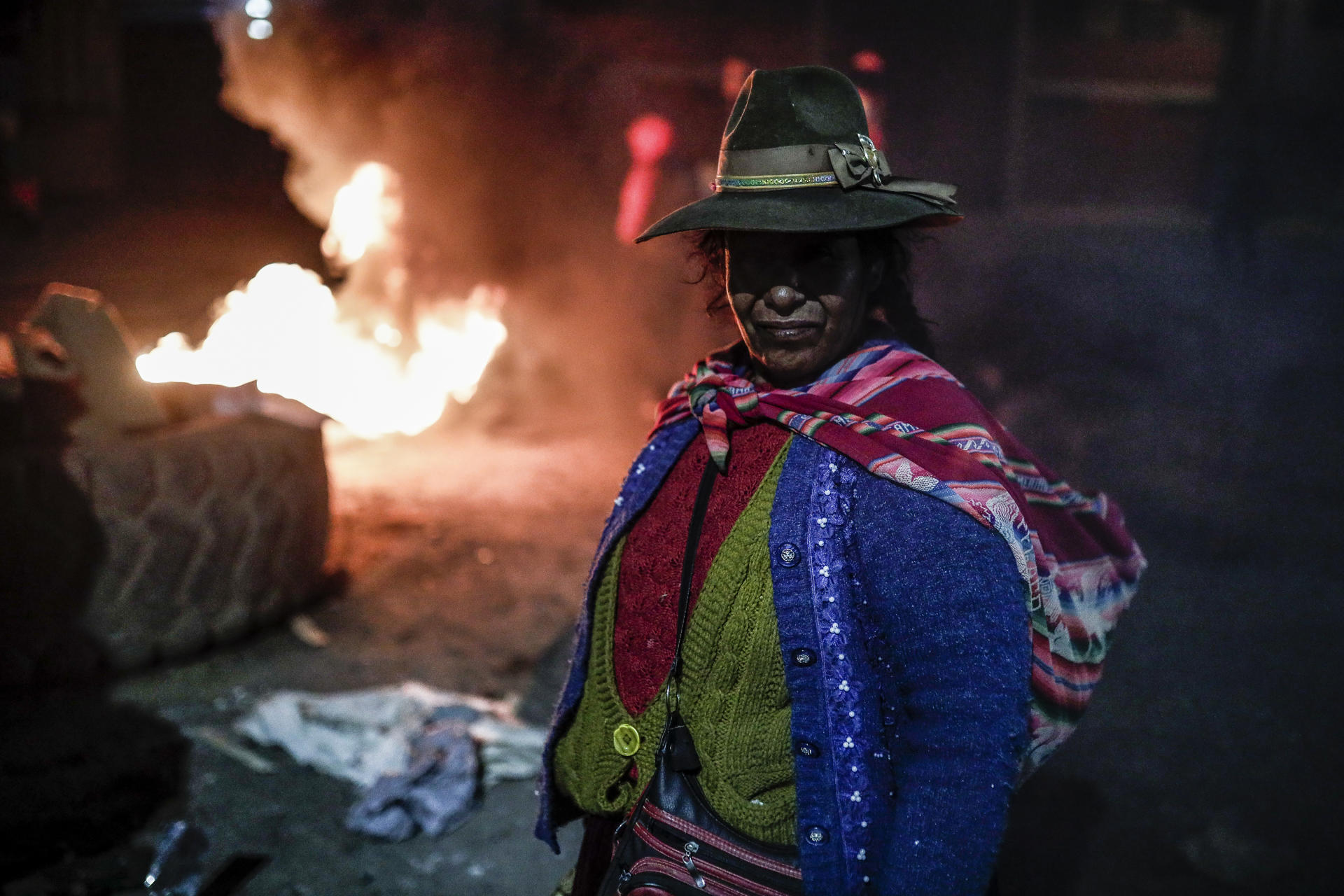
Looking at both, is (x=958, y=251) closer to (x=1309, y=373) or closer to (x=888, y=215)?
(x=1309, y=373)

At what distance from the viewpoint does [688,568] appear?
1.79 m

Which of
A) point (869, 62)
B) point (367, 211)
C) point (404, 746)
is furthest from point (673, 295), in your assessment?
point (404, 746)

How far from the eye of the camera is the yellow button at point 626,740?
5.98ft

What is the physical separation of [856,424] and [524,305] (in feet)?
35.2

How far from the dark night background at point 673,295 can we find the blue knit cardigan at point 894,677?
7.46 feet

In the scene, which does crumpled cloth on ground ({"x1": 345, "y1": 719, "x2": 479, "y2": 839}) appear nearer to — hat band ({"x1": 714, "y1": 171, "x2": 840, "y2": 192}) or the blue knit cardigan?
the blue knit cardigan

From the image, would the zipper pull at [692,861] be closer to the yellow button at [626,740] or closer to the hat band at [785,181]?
the yellow button at [626,740]

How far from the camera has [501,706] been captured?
471cm

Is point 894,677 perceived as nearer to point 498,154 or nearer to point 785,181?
point 785,181

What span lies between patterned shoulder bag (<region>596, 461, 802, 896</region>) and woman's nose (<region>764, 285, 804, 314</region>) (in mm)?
376

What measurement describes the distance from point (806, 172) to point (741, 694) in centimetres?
91

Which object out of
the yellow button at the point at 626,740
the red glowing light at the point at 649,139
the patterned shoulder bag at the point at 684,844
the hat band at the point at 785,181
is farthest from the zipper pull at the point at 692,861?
the red glowing light at the point at 649,139

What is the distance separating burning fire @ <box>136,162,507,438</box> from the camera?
9852 mm

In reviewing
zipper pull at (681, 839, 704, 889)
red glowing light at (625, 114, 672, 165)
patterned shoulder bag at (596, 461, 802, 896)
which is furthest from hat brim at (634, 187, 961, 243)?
red glowing light at (625, 114, 672, 165)
